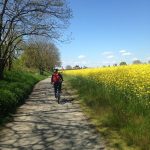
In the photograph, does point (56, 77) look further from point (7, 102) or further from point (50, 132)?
point (50, 132)

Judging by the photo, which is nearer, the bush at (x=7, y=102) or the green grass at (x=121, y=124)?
the green grass at (x=121, y=124)

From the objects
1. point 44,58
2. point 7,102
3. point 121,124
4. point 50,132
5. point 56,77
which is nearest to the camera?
point 121,124

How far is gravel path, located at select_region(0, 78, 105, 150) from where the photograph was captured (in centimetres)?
1025

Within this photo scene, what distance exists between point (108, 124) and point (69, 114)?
13.7ft

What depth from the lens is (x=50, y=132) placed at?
12.2 m

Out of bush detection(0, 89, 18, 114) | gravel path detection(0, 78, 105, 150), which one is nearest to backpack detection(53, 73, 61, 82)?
bush detection(0, 89, 18, 114)

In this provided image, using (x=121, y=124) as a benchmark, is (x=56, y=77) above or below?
above

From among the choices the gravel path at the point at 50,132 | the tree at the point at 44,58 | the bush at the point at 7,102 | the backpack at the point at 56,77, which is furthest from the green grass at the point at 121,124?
the tree at the point at 44,58

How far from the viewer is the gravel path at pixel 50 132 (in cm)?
1025

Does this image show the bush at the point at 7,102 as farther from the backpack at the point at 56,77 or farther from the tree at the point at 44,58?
the tree at the point at 44,58

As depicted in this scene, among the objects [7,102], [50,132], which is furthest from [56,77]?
[50,132]

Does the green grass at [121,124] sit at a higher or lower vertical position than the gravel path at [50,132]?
higher

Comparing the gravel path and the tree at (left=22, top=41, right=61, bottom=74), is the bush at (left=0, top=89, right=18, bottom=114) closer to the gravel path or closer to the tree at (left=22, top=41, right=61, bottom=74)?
the gravel path

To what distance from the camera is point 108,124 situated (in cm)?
1228
